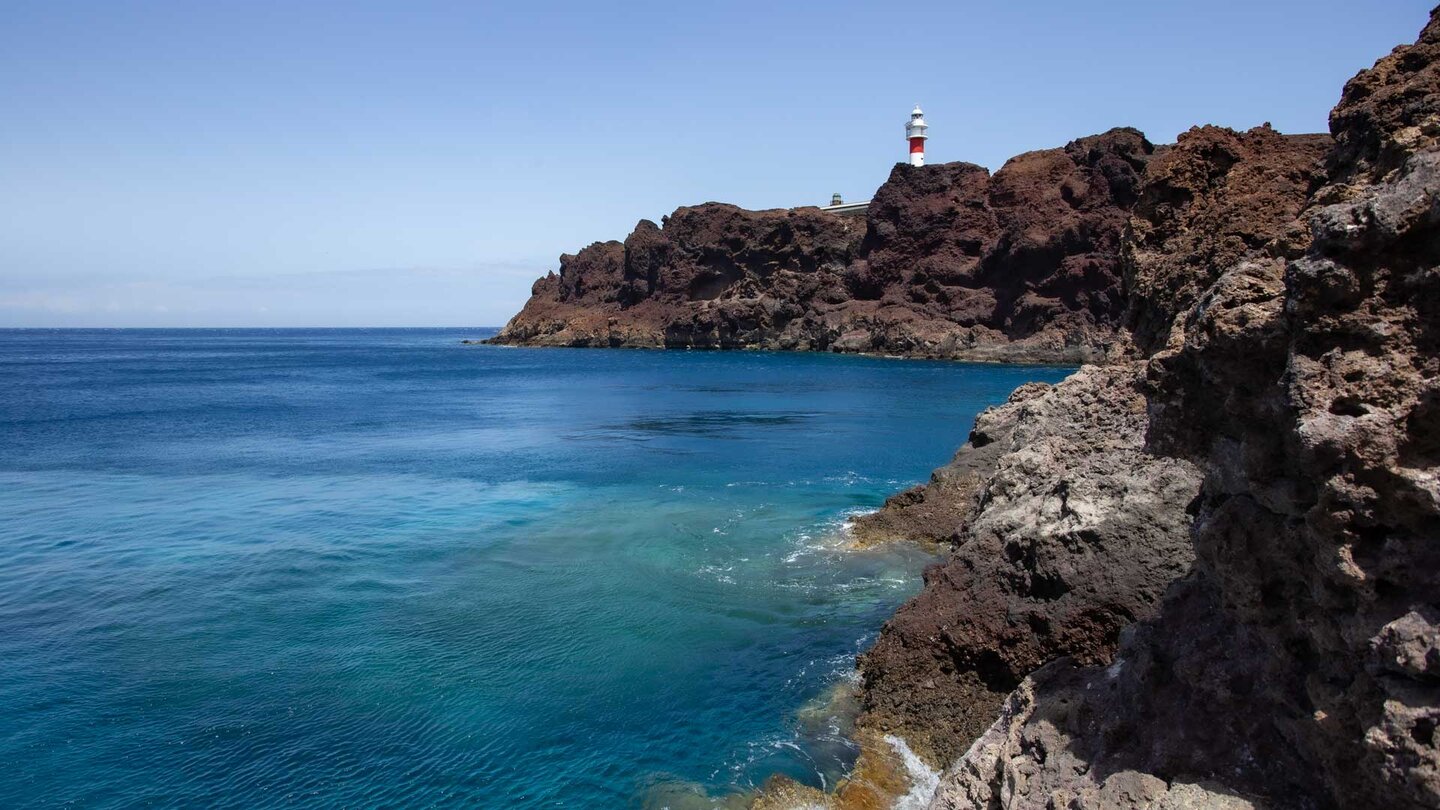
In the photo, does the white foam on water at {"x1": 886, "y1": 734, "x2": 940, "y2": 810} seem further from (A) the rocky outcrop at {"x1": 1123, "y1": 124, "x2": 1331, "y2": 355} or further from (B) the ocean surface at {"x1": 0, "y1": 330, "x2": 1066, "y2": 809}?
(A) the rocky outcrop at {"x1": 1123, "y1": 124, "x2": 1331, "y2": 355}

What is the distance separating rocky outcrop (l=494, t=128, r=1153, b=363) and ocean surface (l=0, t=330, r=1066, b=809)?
162 ft

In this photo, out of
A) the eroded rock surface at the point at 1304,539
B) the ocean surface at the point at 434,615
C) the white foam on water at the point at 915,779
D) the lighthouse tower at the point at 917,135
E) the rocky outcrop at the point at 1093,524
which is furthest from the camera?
the lighthouse tower at the point at 917,135

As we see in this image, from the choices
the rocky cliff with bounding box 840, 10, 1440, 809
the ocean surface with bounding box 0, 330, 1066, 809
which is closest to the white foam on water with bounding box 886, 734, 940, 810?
the ocean surface with bounding box 0, 330, 1066, 809

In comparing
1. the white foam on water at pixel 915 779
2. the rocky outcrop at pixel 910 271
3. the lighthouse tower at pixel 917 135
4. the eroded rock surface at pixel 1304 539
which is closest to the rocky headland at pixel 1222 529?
the eroded rock surface at pixel 1304 539

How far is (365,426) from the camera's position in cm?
3906

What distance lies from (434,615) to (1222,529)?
11.8m

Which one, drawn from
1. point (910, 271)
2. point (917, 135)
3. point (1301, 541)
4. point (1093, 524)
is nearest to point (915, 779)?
point (1093, 524)

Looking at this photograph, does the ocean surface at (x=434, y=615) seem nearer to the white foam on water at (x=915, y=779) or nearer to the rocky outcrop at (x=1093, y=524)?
the white foam on water at (x=915, y=779)

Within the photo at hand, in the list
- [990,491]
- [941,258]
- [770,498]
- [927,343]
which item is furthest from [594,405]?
[941,258]

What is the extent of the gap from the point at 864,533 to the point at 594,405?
1260 inches

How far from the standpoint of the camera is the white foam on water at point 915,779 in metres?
7.75

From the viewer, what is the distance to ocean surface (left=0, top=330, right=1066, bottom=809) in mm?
9047

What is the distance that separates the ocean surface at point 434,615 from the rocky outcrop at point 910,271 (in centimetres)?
4950

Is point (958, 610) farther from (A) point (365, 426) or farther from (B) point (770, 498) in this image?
(A) point (365, 426)
